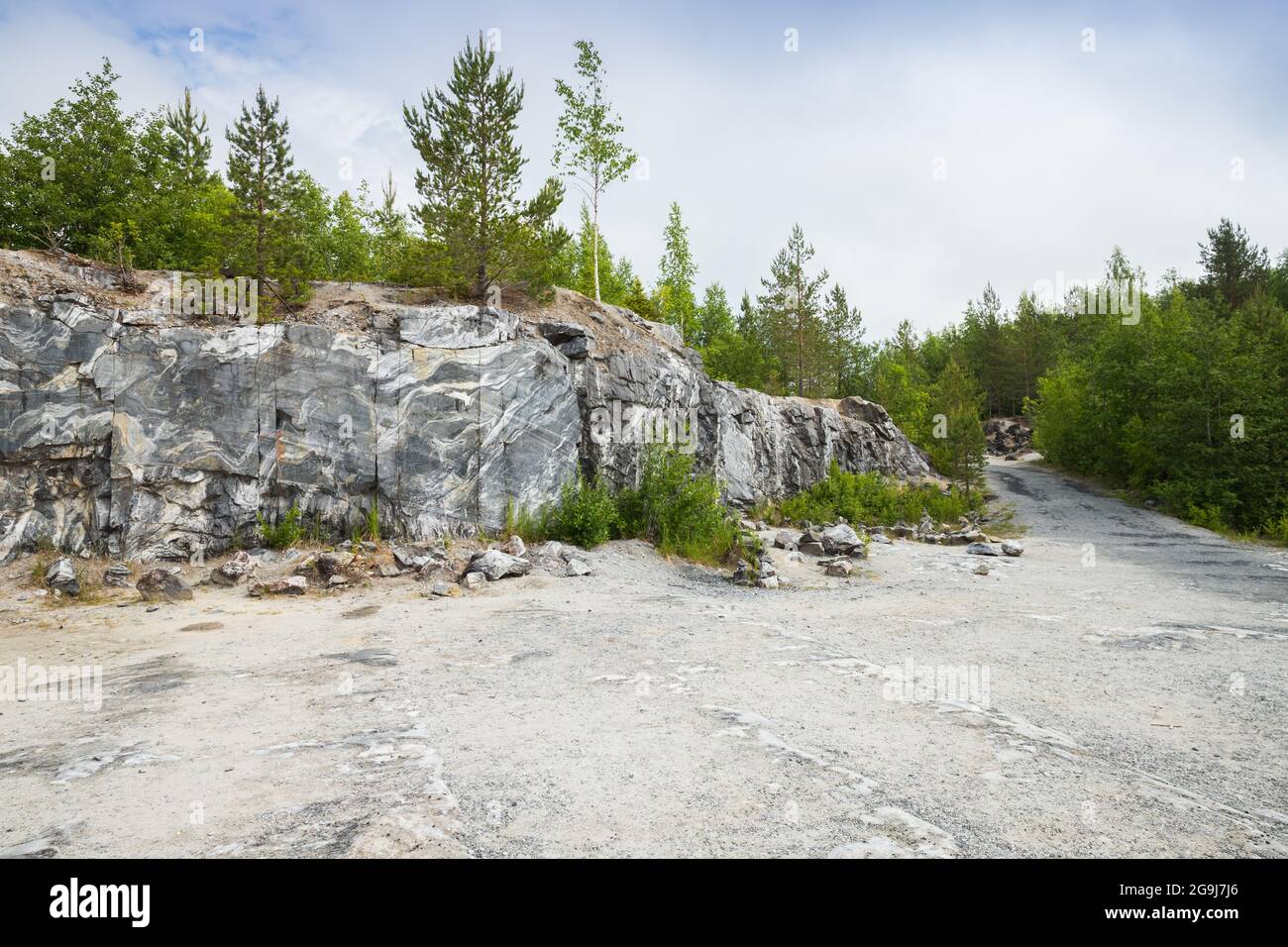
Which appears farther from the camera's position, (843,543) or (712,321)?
(712,321)

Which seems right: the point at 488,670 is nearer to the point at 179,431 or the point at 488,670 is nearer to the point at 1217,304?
the point at 179,431

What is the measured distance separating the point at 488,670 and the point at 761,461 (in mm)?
19205

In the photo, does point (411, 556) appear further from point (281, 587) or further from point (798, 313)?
point (798, 313)

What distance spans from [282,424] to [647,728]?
12761 millimetres

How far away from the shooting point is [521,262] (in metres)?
19.0

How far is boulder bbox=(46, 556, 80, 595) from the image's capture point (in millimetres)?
11094

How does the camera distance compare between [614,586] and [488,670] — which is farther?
[614,586]

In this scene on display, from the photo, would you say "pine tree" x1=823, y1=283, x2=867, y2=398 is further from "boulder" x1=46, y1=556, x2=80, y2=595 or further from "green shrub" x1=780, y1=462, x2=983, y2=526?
"boulder" x1=46, y1=556, x2=80, y2=595

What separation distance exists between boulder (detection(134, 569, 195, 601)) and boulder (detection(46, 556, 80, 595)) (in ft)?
3.66

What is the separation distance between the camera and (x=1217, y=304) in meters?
33.5

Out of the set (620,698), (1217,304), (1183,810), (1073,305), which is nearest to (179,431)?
(620,698)
